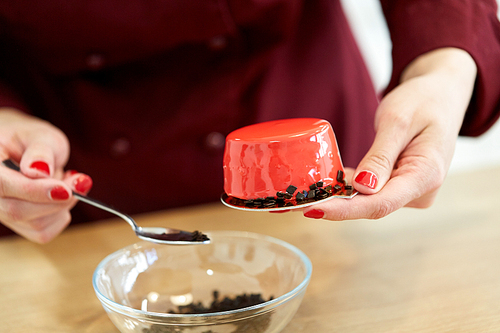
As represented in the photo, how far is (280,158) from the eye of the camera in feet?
2.13

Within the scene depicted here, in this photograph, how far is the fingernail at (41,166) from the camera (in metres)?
0.81

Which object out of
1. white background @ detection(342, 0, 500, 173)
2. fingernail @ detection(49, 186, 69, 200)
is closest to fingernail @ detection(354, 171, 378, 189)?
fingernail @ detection(49, 186, 69, 200)

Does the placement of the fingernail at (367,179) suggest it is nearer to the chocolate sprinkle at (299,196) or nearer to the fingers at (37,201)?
the chocolate sprinkle at (299,196)

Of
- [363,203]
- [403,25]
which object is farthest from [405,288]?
[403,25]

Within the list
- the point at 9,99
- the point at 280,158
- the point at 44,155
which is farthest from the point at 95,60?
the point at 280,158

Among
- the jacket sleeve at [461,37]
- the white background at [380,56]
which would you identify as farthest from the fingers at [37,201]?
the white background at [380,56]

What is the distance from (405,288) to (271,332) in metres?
0.29

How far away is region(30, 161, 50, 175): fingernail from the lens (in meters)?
0.81

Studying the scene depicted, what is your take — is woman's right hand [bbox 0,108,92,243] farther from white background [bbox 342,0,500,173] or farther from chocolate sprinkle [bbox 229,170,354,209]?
white background [bbox 342,0,500,173]

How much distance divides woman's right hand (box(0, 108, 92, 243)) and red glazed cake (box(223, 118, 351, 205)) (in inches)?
14.2

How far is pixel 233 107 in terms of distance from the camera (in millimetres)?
1204

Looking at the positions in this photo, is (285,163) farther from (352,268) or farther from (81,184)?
(81,184)

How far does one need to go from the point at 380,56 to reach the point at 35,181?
2424 millimetres

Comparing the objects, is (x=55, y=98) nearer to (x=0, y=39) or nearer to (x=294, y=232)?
(x=0, y=39)
